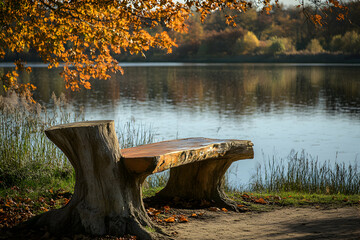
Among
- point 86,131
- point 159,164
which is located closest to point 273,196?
point 159,164

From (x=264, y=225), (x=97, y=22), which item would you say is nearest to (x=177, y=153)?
(x=264, y=225)

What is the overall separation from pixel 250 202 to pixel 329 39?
6627 cm

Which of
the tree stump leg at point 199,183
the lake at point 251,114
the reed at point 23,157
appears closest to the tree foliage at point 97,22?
the reed at point 23,157

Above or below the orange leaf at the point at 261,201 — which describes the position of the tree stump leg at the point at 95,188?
above

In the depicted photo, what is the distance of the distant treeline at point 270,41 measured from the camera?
213 feet

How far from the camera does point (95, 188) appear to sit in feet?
13.8

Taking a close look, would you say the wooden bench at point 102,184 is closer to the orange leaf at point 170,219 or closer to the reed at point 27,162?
the orange leaf at point 170,219

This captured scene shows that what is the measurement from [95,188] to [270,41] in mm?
74756

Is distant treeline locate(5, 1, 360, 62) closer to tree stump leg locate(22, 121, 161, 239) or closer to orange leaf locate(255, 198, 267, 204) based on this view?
orange leaf locate(255, 198, 267, 204)

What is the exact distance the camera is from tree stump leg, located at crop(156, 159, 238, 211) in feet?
19.2

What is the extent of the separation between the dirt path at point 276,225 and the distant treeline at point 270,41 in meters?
52.7

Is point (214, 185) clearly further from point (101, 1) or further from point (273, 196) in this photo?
point (101, 1)

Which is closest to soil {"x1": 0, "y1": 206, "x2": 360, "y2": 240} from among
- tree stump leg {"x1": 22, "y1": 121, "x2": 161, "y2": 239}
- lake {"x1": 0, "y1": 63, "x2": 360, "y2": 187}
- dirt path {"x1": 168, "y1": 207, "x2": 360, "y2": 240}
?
dirt path {"x1": 168, "y1": 207, "x2": 360, "y2": 240}

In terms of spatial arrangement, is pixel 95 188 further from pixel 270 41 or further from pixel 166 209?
pixel 270 41
